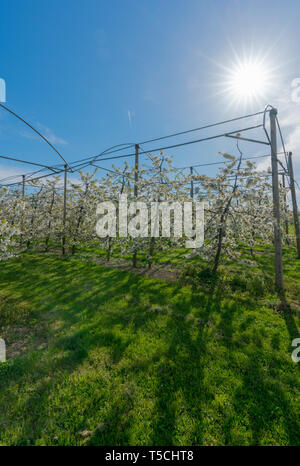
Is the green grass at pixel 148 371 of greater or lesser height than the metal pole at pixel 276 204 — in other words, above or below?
below

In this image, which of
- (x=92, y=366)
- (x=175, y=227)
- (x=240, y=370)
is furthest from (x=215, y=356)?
(x=175, y=227)

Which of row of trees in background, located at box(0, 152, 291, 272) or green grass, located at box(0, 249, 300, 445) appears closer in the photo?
green grass, located at box(0, 249, 300, 445)

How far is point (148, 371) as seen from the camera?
354cm

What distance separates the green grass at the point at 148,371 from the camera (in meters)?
2.54

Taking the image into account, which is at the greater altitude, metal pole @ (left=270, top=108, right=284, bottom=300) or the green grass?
metal pole @ (left=270, top=108, right=284, bottom=300)

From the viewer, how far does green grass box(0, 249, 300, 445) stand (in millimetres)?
2545

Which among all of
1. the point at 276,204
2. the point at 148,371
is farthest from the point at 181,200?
the point at 148,371

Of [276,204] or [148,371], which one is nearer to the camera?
[148,371]

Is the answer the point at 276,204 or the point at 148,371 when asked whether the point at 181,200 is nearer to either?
the point at 276,204

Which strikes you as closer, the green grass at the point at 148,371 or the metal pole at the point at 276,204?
the green grass at the point at 148,371

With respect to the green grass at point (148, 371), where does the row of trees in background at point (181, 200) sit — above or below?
above

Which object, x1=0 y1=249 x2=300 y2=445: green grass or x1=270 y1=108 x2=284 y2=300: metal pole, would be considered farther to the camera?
x1=270 y1=108 x2=284 y2=300: metal pole

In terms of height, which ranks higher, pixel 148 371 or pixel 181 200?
pixel 181 200
